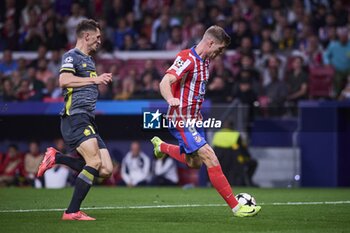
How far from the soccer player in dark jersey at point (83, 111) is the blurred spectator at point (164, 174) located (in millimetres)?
10077

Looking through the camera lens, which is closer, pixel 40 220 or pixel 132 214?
pixel 40 220

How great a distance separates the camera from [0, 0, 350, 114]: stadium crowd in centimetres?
2089

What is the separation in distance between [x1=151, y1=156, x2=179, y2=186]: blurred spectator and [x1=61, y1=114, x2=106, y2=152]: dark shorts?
10.4 metres

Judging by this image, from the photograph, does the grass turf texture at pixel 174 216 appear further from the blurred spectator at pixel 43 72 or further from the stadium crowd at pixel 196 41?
the blurred spectator at pixel 43 72

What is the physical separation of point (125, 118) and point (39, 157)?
238 centimetres

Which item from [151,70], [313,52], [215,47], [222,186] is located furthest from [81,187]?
[313,52]

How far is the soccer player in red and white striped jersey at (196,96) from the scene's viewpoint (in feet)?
35.4

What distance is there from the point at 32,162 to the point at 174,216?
1049cm

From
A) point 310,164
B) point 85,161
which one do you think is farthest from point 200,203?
point 310,164

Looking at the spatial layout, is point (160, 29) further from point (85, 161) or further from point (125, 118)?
point (85, 161)

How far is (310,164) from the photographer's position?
67.5 feet

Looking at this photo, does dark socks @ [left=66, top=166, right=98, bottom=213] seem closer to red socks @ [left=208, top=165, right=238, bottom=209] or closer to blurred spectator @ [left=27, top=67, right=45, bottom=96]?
red socks @ [left=208, top=165, right=238, bottom=209]

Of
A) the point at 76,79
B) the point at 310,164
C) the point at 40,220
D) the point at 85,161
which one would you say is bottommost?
the point at 310,164

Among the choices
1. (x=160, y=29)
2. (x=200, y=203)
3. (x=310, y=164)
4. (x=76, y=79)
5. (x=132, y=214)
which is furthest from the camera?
(x=160, y=29)
